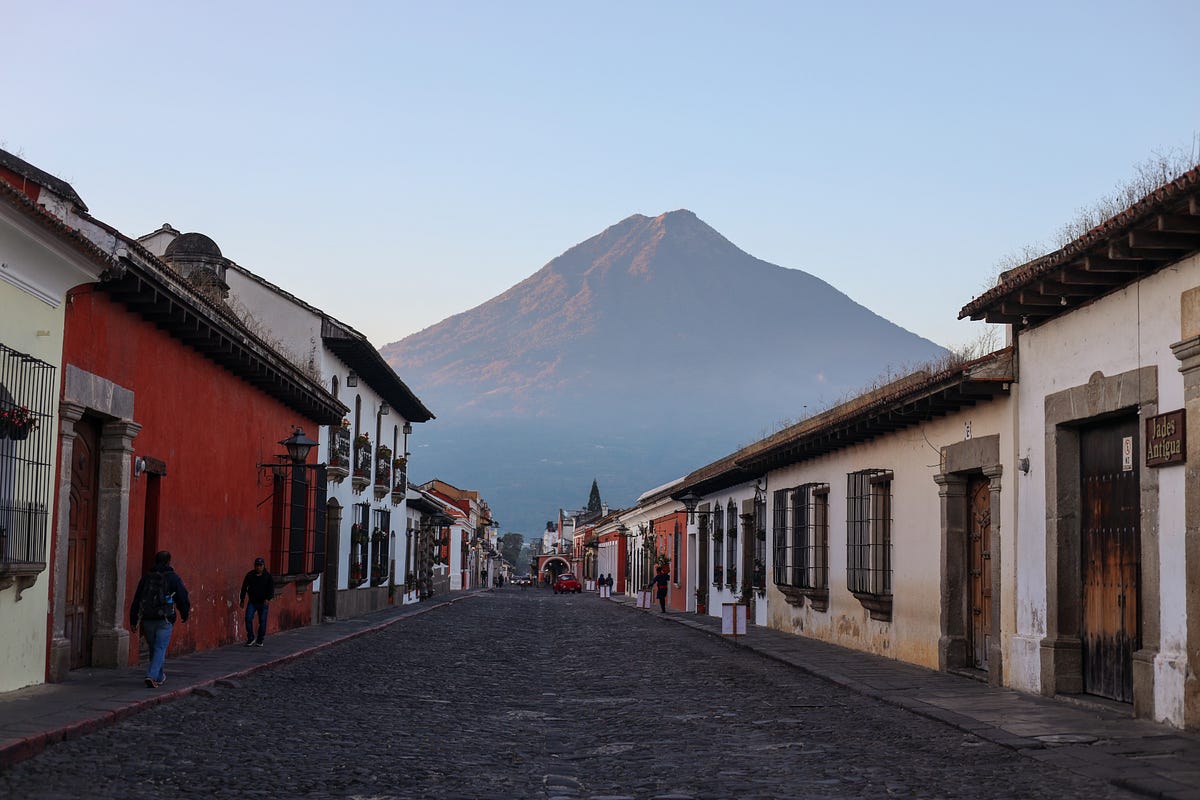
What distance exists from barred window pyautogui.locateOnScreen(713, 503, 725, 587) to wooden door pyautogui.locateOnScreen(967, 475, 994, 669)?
1689cm

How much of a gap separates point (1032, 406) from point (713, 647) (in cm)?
896

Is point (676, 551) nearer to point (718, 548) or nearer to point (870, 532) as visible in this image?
point (718, 548)

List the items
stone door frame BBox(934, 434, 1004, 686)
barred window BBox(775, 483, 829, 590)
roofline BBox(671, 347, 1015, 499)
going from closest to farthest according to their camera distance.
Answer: roofline BBox(671, 347, 1015, 499) < stone door frame BBox(934, 434, 1004, 686) < barred window BBox(775, 483, 829, 590)

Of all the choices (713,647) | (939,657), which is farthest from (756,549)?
(939,657)

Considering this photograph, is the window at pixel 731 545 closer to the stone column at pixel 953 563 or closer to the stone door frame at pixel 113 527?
the stone column at pixel 953 563

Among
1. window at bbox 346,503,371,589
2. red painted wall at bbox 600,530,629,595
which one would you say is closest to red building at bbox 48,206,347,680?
window at bbox 346,503,371,589

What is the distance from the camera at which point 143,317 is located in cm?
1404

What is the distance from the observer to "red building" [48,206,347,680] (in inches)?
485

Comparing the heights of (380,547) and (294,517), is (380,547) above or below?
below

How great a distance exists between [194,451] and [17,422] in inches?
237

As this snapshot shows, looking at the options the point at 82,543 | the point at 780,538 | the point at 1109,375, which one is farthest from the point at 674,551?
the point at 1109,375

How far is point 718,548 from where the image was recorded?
3294cm

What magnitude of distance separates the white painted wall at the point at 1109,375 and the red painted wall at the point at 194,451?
9.08 metres

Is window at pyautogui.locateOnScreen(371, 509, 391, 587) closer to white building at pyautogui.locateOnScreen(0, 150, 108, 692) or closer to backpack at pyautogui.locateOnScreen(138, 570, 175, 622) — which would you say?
backpack at pyautogui.locateOnScreen(138, 570, 175, 622)
